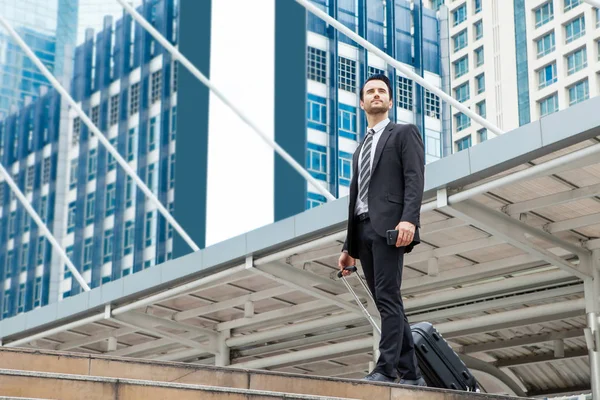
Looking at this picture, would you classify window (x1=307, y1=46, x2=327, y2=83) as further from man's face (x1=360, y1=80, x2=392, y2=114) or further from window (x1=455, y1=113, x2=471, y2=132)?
man's face (x1=360, y1=80, x2=392, y2=114)

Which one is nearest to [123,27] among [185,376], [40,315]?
[40,315]

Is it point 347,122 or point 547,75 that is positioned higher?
point 547,75

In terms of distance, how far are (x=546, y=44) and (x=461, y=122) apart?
249 inches

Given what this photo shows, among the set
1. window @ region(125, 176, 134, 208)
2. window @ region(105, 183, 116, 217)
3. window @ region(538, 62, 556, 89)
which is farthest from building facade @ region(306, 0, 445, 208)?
window @ region(105, 183, 116, 217)

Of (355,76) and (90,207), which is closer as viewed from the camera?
(355,76)

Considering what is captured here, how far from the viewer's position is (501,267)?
12.1 m

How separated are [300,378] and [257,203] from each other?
38300mm

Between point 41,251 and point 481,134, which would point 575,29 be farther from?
point 41,251

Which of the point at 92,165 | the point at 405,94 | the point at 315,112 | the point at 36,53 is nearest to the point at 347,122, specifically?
the point at 315,112

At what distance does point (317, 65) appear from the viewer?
42625mm

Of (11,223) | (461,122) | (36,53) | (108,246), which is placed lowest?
(108,246)

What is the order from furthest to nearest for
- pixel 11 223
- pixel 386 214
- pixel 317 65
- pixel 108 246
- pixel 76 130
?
1. pixel 11 223
2. pixel 76 130
3. pixel 108 246
4. pixel 317 65
5. pixel 386 214

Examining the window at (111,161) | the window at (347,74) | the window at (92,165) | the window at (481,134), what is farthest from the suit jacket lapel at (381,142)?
the window at (92,165)

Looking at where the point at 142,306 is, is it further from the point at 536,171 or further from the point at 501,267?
the point at 536,171
